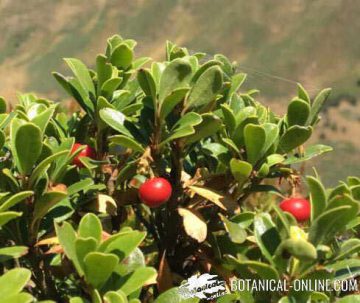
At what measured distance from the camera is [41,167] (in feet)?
4.63

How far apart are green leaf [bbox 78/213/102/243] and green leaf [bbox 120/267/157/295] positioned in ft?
0.37

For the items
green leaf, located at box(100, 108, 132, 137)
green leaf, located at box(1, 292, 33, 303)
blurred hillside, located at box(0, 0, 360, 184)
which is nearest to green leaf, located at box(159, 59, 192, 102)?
green leaf, located at box(100, 108, 132, 137)

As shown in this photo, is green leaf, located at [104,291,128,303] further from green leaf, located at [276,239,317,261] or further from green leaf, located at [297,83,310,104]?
green leaf, located at [297,83,310,104]

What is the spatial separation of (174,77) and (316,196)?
47 centimetres

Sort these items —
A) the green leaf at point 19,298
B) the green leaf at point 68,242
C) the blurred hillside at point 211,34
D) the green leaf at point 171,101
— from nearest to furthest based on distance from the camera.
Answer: the green leaf at point 19,298, the green leaf at point 68,242, the green leaf at point 171,101, the blurred hillside at point 211,34

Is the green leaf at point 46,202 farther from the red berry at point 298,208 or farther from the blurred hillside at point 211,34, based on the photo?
the blurred hillside at point 211,34

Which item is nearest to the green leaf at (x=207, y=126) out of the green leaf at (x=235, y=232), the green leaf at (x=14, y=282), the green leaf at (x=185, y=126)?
the green leaf at (x=185, y=126)

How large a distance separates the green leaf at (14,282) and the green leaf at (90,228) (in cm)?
15

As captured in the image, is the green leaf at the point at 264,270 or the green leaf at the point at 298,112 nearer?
the green leaf at the point at 264,270

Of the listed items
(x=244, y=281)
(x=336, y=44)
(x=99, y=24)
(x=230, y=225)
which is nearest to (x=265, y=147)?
(x=230, y=225)

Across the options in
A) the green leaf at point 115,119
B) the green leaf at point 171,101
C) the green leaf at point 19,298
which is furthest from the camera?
the green leaf at point 115,119

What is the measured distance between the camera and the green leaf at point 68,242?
4.30ft

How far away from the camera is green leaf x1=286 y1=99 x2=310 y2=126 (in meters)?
1.70

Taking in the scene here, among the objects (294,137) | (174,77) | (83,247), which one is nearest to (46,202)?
(83,247)
